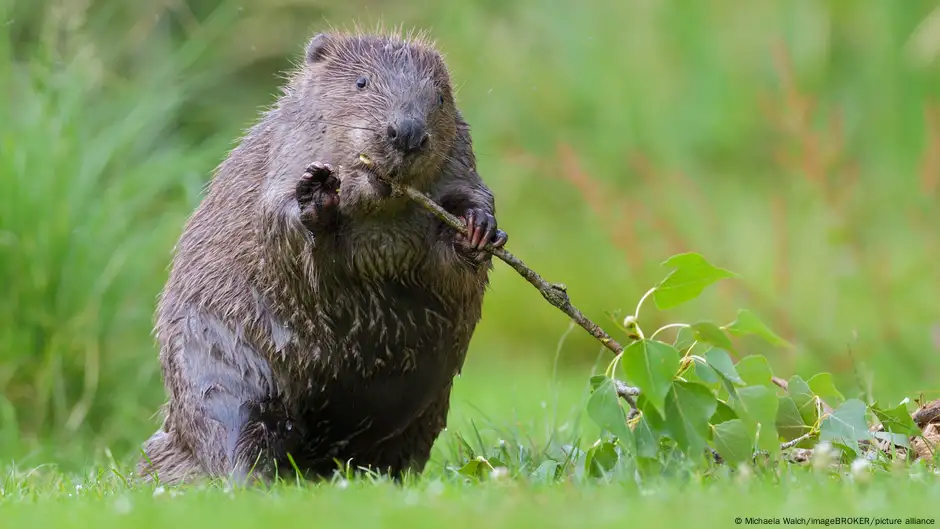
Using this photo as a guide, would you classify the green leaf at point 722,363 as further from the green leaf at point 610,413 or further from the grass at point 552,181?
the grass at point 552,181

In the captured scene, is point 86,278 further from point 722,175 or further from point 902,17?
point 902,17

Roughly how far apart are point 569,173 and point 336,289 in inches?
177

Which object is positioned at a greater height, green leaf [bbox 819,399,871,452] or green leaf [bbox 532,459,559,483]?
green leaf [bbox 819,399,871,452]

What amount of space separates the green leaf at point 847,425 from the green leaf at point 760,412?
0.83ft

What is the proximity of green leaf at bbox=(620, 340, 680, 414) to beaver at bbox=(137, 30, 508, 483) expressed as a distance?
0.66m

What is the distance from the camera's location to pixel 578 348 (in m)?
9.69

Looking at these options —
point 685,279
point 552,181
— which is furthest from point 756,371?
point 552,181

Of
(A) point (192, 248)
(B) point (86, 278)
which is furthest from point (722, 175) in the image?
(A) point (192, 248)

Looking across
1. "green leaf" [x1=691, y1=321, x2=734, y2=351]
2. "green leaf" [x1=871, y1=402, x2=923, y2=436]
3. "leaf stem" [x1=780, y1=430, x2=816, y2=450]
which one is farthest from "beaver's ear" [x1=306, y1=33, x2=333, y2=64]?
"green leaf" [x1=871, y1=402, x2=923, y2=436]

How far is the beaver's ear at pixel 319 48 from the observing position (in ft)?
15.4

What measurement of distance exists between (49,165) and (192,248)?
252cm

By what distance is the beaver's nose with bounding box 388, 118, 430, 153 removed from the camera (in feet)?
13.3

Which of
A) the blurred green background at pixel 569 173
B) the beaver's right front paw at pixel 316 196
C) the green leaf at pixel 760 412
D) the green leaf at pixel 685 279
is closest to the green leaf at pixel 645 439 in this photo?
the green leaf at pixel 760 412

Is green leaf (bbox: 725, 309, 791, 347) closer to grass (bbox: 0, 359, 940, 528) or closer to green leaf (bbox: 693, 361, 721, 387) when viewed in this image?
green leaf (bbox: 693, 361, 721, 387)
